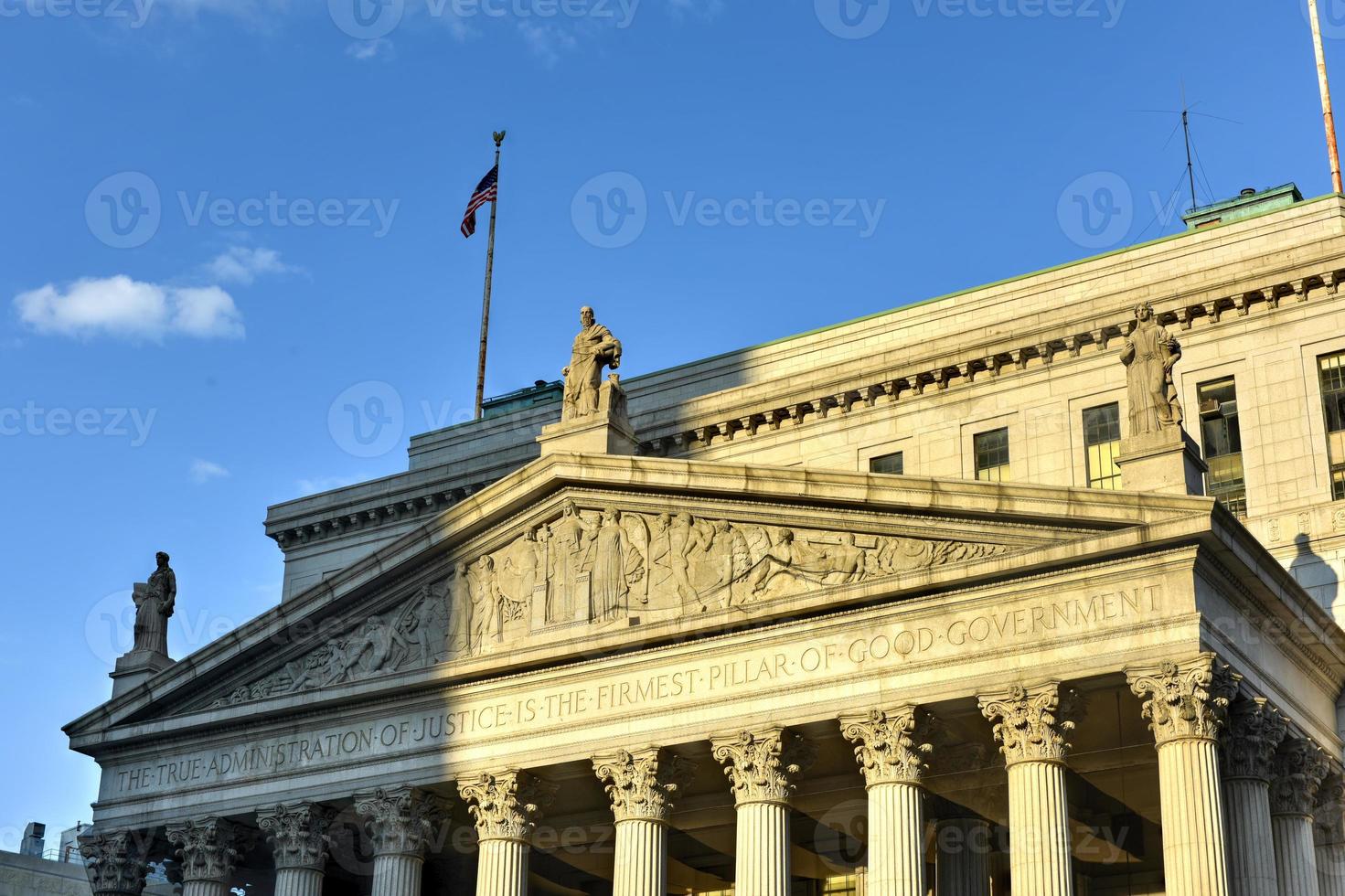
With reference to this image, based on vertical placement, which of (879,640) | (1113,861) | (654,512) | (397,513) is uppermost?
(397,513)

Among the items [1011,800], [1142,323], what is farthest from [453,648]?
[1142,323]

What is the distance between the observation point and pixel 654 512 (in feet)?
126

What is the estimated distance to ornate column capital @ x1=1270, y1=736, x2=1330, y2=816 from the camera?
34.3 m

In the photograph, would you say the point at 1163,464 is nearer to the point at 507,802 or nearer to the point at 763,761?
the point at 763,761

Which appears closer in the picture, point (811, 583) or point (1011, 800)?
point (1011, 800)

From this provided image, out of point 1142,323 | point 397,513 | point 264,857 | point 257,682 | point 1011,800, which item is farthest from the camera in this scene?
Result: point 397,513

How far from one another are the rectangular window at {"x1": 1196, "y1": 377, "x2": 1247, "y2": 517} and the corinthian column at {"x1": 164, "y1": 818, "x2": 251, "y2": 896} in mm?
24059

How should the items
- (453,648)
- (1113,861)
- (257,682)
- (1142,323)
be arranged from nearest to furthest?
(1142,323), (1113,861), (453,648), (257,682)

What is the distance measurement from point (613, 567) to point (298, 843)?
9973 mm

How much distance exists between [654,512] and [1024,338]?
472 inches

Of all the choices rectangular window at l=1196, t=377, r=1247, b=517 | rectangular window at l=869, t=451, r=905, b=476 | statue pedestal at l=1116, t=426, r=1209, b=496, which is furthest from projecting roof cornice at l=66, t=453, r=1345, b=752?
rectangular window at l=869, t=451, r=905, b=476

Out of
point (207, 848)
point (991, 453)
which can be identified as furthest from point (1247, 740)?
point (207, 848)

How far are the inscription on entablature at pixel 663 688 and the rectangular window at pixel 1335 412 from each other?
1058 cm

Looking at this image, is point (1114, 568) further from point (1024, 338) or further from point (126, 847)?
point (126, 847)
